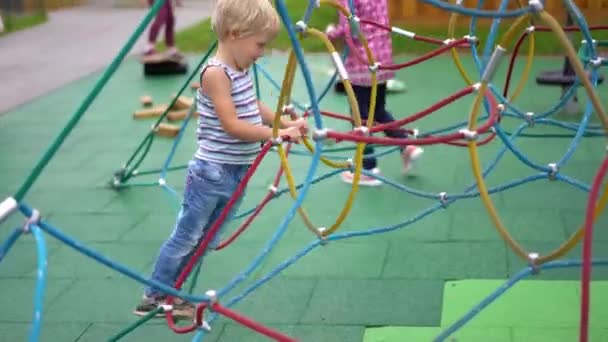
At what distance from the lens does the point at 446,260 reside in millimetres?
3076

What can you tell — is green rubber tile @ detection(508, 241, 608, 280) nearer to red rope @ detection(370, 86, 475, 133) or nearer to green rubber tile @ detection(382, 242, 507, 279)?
green rubber tile @ detection(382, 242, 507, 279)

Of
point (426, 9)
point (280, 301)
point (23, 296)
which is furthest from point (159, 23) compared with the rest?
point (280, 301)

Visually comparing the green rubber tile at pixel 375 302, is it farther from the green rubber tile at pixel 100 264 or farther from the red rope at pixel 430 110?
the green rubber tile at pixel 100 264

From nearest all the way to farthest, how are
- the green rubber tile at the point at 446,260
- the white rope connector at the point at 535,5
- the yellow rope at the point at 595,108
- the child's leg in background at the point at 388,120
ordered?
the yellow rope at the point at 595,108 → the white rope connector at the point at 535,5 → the green rubber tile at the point at 446,260 → the child's leg in background at the point at 388,120

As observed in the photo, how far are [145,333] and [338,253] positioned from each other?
841 mm

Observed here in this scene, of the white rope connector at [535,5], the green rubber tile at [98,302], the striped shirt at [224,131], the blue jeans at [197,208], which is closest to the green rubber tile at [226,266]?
the green rubber tile at [98,302]

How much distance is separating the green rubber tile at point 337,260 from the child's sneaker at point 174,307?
1.70ft

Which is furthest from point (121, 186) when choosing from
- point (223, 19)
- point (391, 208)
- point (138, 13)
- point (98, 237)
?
point (138, 13)

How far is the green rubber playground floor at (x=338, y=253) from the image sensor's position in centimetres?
265

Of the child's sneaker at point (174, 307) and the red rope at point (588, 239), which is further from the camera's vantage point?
the child's sneaker at point (174, 307)

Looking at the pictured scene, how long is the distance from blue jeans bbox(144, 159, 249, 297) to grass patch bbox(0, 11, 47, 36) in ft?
24.7

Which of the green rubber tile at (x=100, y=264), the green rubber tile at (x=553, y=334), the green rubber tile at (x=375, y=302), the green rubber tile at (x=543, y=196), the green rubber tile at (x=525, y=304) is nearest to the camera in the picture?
the green rubber tile at (x=553, y=334)

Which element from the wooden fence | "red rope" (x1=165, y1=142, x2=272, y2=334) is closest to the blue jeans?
"red rope" (x1=165, y1=142, x2=272, y2=334)

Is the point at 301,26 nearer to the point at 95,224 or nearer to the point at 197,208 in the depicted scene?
the point at 197,208
